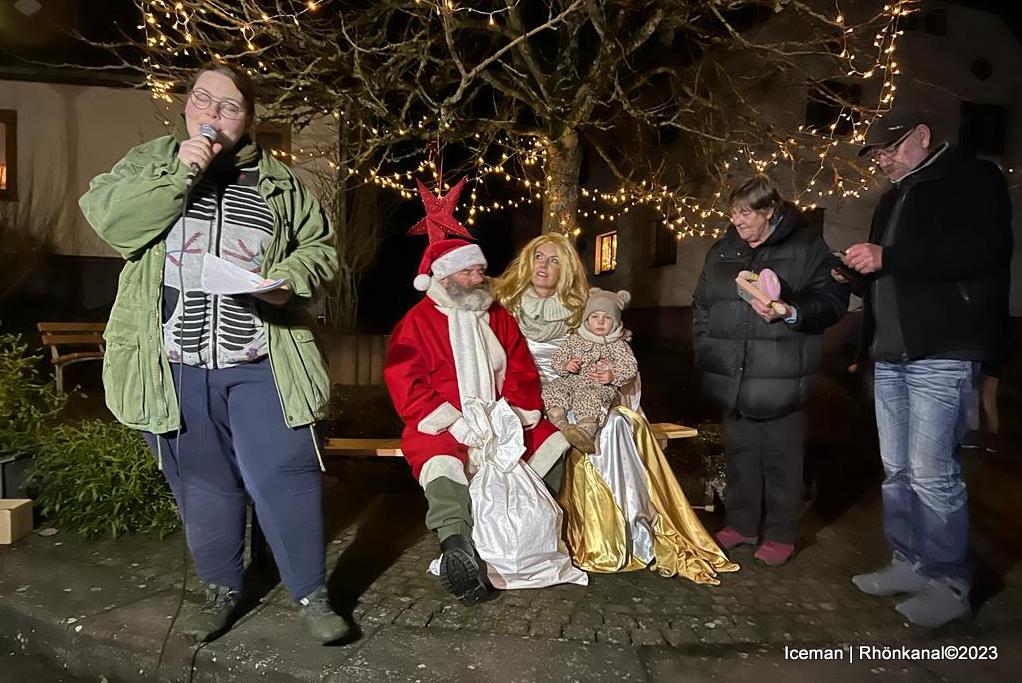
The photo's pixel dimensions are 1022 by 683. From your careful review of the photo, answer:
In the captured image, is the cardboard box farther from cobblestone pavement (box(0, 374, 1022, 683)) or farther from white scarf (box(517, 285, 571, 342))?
white scarf (box(517, 285, 571, 342))

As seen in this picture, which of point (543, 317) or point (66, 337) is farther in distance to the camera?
point (66, 337)

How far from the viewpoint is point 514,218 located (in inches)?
805

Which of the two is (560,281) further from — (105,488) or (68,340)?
(68,340)

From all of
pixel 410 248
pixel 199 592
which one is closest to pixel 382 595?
pixel 199 592

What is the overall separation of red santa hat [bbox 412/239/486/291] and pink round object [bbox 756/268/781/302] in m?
1.43

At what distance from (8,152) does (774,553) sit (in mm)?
12536

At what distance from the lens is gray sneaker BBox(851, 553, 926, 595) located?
324 cm

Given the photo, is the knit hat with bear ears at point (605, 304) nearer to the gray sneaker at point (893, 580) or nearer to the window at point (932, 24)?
the gray sneaker at point (893, 580)

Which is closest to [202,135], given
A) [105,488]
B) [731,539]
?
[105,488]

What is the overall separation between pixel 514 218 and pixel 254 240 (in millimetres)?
18093

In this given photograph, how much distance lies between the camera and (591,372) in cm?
369

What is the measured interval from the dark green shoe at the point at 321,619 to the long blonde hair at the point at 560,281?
6.08ft

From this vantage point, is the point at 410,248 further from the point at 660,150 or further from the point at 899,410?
the point at 899,410

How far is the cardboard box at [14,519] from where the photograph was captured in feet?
12.4
